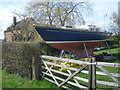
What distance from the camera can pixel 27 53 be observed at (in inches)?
255

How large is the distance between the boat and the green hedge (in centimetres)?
455

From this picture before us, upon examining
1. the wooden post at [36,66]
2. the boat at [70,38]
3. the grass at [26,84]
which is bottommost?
the grass at [26,84]

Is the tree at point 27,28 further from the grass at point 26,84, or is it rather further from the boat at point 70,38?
the grass at point 26,84

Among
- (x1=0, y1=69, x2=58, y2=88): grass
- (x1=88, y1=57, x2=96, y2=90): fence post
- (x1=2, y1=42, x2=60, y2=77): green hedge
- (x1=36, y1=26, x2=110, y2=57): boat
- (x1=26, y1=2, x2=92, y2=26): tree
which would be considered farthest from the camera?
(x1=26, y1=2, x2=92, y2=26): tree

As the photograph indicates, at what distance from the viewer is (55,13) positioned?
70.9 feet

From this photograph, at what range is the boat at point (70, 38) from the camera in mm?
12297

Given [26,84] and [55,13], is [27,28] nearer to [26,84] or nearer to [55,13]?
[55,13]

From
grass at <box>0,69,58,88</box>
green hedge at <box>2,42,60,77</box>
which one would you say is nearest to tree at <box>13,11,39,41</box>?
green hedge at <box>2,42,60,77</box>

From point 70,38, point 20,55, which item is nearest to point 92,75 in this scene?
point 20,55

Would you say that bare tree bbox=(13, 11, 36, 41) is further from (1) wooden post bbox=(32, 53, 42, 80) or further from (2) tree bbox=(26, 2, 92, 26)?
(1) wooden post bbox=(32, 53, 42, 80)

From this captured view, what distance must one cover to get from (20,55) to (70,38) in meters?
7.40

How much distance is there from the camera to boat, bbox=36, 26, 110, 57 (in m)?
12.3

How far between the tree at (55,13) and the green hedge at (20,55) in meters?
13.2

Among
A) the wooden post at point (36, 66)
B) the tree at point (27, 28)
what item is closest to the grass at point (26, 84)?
the wooden post at point (36, 66)
